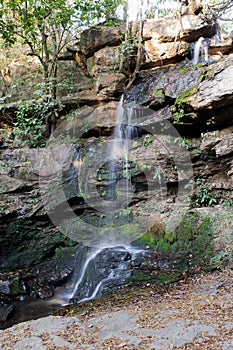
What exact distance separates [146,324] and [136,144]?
19.3 ft

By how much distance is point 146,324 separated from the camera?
349 cm

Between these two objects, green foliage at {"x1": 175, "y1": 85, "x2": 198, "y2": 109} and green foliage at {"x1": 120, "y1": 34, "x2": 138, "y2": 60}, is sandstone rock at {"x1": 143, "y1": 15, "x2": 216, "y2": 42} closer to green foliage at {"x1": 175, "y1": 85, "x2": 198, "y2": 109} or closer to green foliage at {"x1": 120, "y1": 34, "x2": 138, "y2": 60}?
green foliage at {"x1": 120, "y1": 34, "x2": 138, "y2": 60}

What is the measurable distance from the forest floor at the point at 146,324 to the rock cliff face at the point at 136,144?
79.9 inches

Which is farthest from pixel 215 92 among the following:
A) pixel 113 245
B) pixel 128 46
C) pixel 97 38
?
pixel 97 38

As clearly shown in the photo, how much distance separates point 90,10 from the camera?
28.7 ft

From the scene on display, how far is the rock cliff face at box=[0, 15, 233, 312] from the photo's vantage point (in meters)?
6.93

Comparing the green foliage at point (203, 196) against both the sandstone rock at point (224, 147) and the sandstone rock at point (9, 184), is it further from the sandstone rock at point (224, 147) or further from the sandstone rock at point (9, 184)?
→ the sandstone rock at point (9, 184)

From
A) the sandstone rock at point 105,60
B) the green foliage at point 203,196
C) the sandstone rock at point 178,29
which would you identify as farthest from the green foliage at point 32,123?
the green foliage at point 203,196

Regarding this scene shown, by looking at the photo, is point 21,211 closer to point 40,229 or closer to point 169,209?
point 40,229

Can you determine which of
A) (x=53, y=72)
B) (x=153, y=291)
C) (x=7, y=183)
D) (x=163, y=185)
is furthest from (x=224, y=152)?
(x=53, y=72)

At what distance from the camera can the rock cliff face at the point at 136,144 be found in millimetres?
6926

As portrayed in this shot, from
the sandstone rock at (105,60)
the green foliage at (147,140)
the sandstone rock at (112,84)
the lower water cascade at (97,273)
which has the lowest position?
the lower water cascade at (97,273)

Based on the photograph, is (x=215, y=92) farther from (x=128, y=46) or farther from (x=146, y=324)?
(x=146, y=324)

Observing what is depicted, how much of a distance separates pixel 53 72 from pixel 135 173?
4.92m
